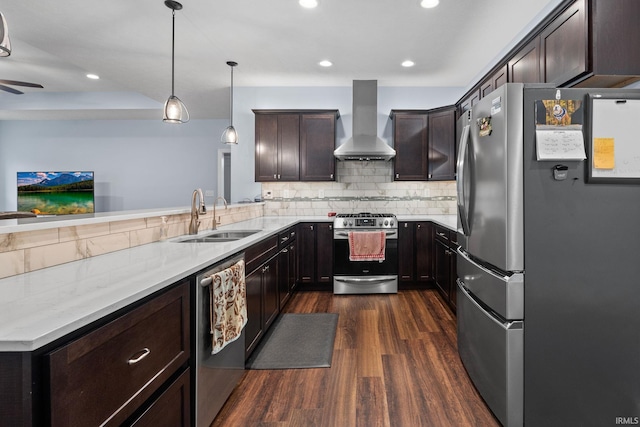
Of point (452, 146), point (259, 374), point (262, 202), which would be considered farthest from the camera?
point (262, 202)

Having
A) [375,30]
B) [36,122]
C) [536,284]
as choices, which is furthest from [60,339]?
[36,122]

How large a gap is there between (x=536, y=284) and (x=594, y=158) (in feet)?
2.21

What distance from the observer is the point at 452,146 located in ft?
14.2

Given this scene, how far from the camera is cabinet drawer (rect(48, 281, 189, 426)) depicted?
782 millimetres

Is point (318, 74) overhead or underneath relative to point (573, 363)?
overhead

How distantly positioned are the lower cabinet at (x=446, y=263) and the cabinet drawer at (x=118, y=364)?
2.63 m

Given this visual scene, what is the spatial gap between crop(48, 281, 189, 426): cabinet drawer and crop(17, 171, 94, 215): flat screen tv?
257 inches

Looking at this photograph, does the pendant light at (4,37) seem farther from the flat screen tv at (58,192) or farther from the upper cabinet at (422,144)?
the flat screen tv at (58,192)

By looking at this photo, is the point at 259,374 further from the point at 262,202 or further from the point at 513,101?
the point at 262,202

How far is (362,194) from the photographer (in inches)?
190

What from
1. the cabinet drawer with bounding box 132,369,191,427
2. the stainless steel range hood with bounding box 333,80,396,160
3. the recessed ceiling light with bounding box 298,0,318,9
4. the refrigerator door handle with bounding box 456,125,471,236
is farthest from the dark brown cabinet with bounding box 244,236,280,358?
the stainless steel range hood with bounding box 333,80,396,160

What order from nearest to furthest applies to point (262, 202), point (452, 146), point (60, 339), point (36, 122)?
point (60, 339) → point (452, 146) → point (262, 202) → point (36, 122)

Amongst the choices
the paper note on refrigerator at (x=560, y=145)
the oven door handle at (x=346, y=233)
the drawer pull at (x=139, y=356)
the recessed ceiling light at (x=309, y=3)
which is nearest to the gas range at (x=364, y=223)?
the oven door handle at (x=346, y=233)

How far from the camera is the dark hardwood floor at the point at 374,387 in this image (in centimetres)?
180
